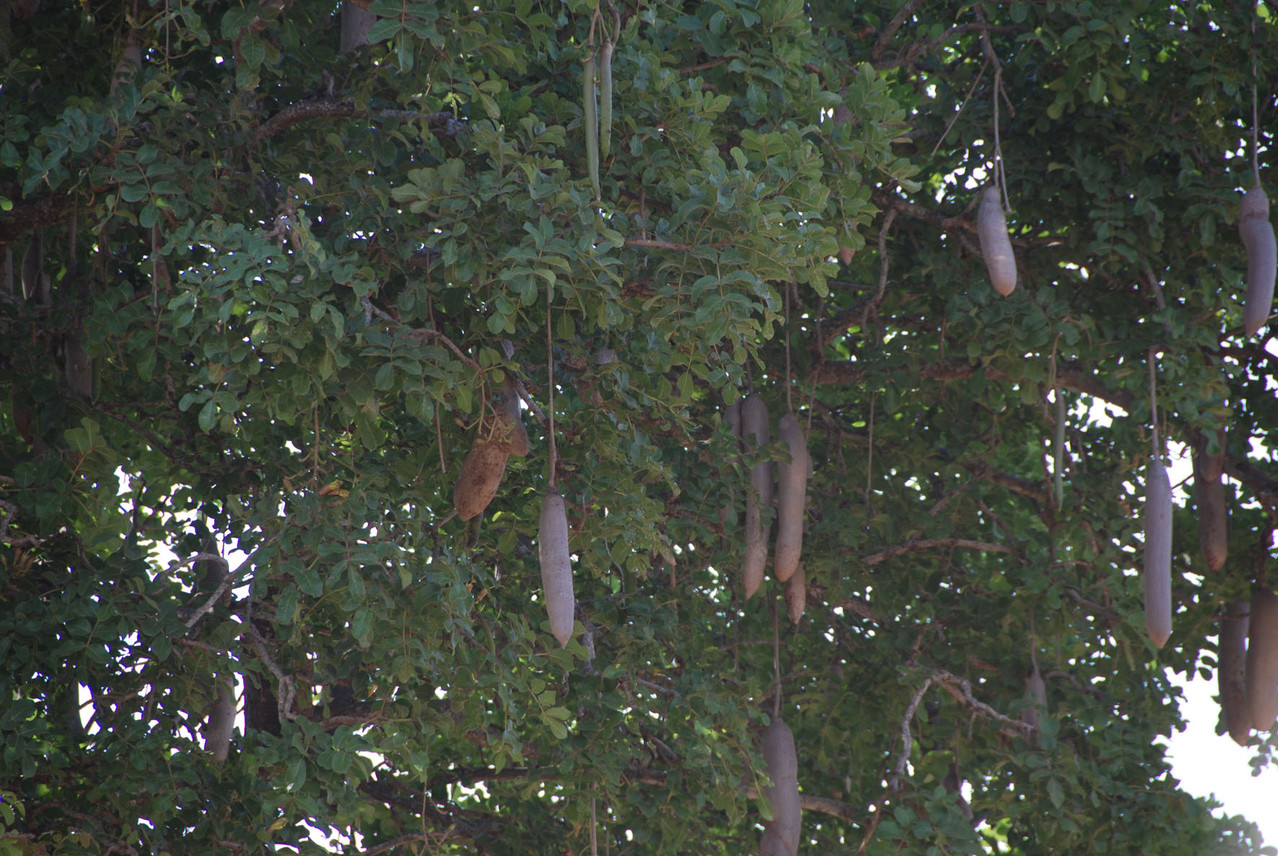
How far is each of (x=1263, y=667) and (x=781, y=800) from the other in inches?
57.1

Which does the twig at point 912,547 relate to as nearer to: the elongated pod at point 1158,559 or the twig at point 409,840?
the elongated pod at point 1158,559

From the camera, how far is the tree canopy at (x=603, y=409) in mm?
2633

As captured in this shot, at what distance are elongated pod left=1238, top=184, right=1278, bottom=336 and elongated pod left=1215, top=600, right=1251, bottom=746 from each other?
1.11m

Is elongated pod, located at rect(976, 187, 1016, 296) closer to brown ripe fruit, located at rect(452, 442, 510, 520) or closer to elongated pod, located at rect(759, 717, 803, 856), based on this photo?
brown ripe fruit, located at rect(452, 442, 510, 520)

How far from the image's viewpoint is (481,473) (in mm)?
2738

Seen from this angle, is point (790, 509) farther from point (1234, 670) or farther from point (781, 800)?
point (1234, 670)

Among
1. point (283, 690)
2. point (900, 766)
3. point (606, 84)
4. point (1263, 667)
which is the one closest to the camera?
point (606, 84)

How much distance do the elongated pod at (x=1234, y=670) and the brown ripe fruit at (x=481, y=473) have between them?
2.45m

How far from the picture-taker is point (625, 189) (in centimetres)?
304

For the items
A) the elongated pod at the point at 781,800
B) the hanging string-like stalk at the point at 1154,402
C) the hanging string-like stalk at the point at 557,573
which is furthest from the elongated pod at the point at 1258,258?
the hanging string-like stalk at the point at 557,573

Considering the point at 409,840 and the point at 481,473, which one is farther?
the point at 409,840

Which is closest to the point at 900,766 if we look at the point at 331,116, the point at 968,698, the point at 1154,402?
the point at 968,698

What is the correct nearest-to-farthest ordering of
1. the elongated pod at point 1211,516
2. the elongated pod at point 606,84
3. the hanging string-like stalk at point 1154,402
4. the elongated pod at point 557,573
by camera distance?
the elongated pod at point 557,573
the elongated pod at point 606,84
the hanging string-like stalk at point 1154,402
the elongated pod at point 1211,516

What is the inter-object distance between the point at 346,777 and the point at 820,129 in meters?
1.84
